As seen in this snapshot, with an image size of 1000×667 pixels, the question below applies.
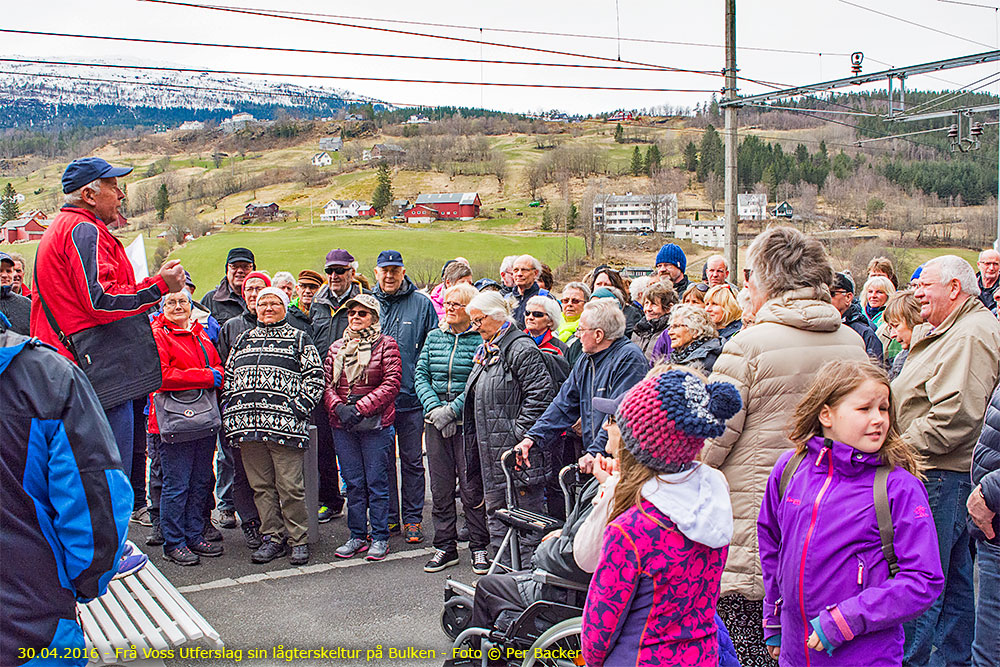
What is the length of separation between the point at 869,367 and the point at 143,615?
3393 mm

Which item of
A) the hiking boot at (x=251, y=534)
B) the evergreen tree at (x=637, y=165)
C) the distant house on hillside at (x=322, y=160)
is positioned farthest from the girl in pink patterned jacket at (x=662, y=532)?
the evergreen tree at (x=637, y=165)

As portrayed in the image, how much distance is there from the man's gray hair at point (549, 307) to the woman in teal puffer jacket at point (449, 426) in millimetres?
497

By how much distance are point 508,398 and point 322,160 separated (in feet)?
86.7

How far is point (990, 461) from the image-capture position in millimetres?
3592

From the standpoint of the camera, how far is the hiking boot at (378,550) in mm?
6117

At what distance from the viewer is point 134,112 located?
19750mm

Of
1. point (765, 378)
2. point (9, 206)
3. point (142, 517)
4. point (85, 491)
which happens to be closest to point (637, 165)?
point (9, 206)

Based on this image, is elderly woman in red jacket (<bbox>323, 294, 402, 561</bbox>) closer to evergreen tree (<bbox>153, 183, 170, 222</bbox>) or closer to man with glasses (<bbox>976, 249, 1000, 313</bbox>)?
man with glasses (<bbox>976, 249, 1000, 313</bbox>)

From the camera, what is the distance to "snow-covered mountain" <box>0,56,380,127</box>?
13.5 meters

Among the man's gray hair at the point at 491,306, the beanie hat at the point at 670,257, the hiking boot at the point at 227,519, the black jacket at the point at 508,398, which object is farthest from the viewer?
the beanie hat at the point at 670,257

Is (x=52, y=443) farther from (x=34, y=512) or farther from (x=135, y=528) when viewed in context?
(x=135, y=528)

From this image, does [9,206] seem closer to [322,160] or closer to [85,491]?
[85,491]

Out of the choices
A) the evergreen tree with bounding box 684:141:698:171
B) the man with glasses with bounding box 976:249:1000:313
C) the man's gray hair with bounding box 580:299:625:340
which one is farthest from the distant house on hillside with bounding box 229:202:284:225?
the man's gray hair with bounding box 580:299:625:340

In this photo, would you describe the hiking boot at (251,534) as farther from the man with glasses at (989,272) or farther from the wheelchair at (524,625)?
the man with glasses at (989,272)
